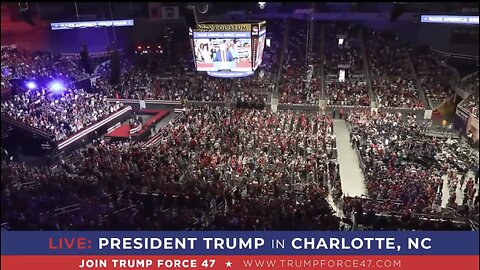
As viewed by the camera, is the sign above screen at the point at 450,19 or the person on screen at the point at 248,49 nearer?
the person on screen at the point at 248,49

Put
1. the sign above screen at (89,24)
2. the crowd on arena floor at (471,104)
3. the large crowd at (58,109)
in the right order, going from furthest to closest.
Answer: the crowd on arena floor at (471,104), the large crowd at (58,109), the sign above screen at (89,24)

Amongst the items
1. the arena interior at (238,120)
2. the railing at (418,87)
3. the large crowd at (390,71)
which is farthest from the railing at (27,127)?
the railing at (418,87)

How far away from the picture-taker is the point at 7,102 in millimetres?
10297

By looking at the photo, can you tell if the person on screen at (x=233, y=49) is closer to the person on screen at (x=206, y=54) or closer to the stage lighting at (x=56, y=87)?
the person on screen at (x=206, y=54)

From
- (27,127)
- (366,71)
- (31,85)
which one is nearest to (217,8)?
(366,71)

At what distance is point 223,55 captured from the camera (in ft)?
31.4

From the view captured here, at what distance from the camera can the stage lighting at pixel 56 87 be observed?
11462mm

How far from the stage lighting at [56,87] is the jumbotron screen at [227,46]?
4341 millimetres

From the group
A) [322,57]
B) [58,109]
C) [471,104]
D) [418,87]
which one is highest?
[322,57]

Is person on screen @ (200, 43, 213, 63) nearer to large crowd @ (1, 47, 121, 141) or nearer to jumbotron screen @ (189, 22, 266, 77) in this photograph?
jumbotron screen @ (189, 22, 266, 77)

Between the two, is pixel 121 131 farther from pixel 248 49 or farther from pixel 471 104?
pixel 471 104

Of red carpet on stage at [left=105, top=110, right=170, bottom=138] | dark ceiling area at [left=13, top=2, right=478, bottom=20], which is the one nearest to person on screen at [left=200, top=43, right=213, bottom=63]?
dark ceiling area at [left=13, top=2, right=478, bottom=20]

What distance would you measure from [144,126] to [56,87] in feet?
9.07

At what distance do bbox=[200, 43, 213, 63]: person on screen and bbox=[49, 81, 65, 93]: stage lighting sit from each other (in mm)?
4537
